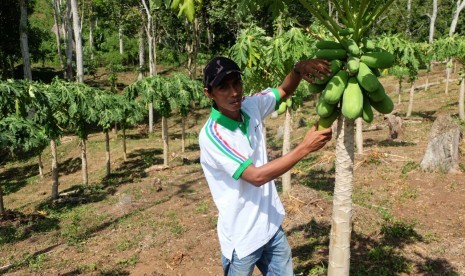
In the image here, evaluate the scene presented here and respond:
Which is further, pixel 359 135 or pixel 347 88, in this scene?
pixel 359 135

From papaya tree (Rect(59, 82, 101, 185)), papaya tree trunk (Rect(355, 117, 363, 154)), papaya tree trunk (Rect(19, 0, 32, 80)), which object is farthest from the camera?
papaya tree trunk (Rect(19, 0, 32, 80))

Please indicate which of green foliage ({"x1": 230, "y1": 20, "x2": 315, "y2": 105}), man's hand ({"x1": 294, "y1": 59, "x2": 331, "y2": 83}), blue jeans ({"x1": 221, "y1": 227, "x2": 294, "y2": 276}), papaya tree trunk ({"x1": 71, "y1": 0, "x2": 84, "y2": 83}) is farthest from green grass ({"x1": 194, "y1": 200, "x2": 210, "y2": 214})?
papaya tree trunk ({"x1": 71, "y1": 0, "x2": 84, "y2": 83})

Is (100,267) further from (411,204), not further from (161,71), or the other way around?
(161,71)

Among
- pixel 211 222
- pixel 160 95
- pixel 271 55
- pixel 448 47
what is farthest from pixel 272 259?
pixel 448 47

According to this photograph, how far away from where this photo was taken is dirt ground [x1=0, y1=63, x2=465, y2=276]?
19.8 ft

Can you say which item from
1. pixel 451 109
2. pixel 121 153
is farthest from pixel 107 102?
pixel 451 109

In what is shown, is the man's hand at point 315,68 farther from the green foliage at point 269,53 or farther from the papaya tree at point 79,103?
the papaya tree at point 79,103

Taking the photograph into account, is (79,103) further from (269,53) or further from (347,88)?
(347,88)

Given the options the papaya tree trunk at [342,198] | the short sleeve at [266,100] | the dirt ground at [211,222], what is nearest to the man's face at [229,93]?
the short sleeve at [266,100]

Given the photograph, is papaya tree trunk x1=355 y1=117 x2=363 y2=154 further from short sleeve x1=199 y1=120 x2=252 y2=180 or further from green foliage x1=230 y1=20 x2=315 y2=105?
short sleeve x1=199 y1=120 x2=252 y2=180

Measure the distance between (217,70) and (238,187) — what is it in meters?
0.84

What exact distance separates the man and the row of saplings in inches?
3.7

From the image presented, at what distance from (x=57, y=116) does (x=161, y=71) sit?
1032 inches

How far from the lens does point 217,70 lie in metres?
2.73
